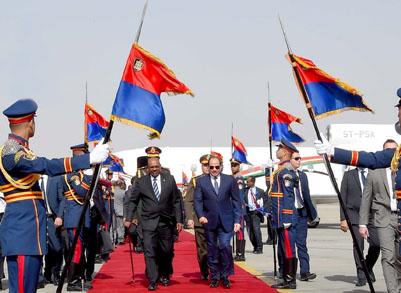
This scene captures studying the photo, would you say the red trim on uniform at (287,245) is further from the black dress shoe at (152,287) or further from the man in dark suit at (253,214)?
the man in dark suit at (253,214)

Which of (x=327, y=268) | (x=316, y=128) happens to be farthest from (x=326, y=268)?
(x=316, y=128)

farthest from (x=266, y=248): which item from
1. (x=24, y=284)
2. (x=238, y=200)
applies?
(x=24, y=284)

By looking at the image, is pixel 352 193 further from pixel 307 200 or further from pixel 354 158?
pixel 354 158

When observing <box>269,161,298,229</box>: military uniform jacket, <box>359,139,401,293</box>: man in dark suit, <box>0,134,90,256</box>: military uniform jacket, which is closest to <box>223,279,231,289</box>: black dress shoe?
<box>269,161,298,229</box>: military uniform jacket

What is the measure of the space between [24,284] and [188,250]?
1340cm

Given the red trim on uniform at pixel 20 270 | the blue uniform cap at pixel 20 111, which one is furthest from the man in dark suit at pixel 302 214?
the red trim on uniform at pixel 20 270

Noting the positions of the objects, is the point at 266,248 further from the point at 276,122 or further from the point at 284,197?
the point at 284,197

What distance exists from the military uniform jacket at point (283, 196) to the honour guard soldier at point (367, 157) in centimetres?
411

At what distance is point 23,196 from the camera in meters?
6.41

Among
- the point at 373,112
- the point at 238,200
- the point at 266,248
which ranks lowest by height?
the point at 266,248

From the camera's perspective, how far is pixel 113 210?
22.8 m

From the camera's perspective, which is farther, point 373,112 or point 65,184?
point 65,184

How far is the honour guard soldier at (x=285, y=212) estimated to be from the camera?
11023 millimetres

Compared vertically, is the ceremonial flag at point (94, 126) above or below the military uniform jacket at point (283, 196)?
above
